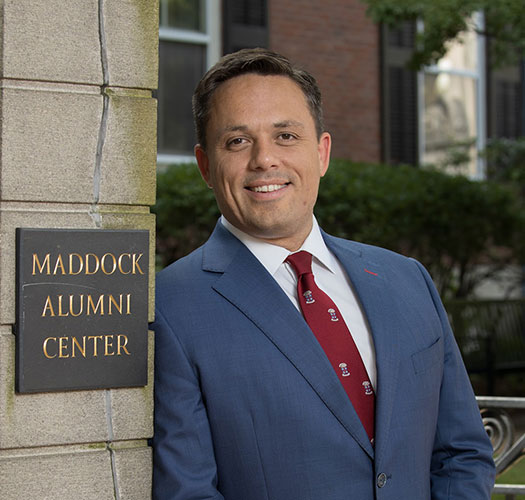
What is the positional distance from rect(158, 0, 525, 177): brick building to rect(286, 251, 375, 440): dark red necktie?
7.45m

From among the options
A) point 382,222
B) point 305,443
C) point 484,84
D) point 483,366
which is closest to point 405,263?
point 305,443

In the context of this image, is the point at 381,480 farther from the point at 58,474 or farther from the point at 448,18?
the point at 448,18

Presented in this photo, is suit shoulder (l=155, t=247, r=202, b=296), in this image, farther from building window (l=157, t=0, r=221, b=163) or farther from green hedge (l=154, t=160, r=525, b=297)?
building window (l=157, t=0, r=221, b=163)

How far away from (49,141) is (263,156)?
0.61 metres

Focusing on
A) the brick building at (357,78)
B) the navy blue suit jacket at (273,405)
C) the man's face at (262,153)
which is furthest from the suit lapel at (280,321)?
the brick building at (357,78)

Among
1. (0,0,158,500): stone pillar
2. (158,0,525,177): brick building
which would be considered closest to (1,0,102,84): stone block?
(0,0,158,500): stone pillar

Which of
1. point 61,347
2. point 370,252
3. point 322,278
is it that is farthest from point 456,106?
point 61,347

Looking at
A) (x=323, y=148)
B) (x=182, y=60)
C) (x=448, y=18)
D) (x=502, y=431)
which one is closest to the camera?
(x=323, y=148)

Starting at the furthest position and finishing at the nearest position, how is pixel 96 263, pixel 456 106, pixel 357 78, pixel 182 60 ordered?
1. pixel 456 106
2. pixel 357 78
3. pixel 182 60
4. pixel 96 263

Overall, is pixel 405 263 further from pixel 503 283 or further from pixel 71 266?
pixel 503 283

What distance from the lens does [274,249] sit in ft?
8.31

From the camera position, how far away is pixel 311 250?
2.60m

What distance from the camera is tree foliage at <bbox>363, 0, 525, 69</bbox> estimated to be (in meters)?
7.56

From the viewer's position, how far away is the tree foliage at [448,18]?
7.56 m
